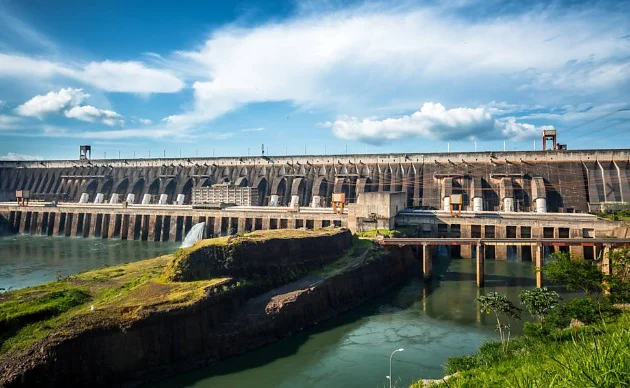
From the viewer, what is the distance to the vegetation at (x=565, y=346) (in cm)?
684

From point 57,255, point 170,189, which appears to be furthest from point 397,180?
point 57,255

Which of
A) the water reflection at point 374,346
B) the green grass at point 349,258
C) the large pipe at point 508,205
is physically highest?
the large pipe at point 508,205

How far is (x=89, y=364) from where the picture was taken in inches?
727

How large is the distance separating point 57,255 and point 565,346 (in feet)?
177

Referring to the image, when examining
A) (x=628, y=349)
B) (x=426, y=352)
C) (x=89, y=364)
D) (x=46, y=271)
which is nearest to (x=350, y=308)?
(x=426, y=352)

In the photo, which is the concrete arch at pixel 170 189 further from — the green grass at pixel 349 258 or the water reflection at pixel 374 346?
the water reflection at pixel 374 346

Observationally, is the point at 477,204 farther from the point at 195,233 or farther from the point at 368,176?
the point at 195,233

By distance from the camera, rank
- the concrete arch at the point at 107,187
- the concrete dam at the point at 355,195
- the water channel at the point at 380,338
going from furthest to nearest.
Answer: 1. the concrete arch at the point at 107,187
2. the concrete dam at the point at 355,195
3. the water channel at the point at 380,338

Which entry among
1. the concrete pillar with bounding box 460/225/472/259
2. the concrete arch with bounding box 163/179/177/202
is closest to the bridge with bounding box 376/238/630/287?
the concrete pillar with bounding box 460/225/472/259

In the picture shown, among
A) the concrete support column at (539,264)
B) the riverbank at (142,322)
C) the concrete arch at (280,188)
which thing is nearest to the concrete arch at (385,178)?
the concrete arch at (280,188)

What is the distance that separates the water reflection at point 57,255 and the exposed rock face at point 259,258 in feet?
60.5

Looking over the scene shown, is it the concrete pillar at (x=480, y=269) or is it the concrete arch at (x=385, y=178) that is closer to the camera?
the concrete pillar at (x=480, y=269)

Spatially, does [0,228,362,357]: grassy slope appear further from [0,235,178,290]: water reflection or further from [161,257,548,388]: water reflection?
[0,235,178,290]: water reflection

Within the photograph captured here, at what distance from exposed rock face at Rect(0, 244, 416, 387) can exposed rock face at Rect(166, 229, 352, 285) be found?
1657mm
